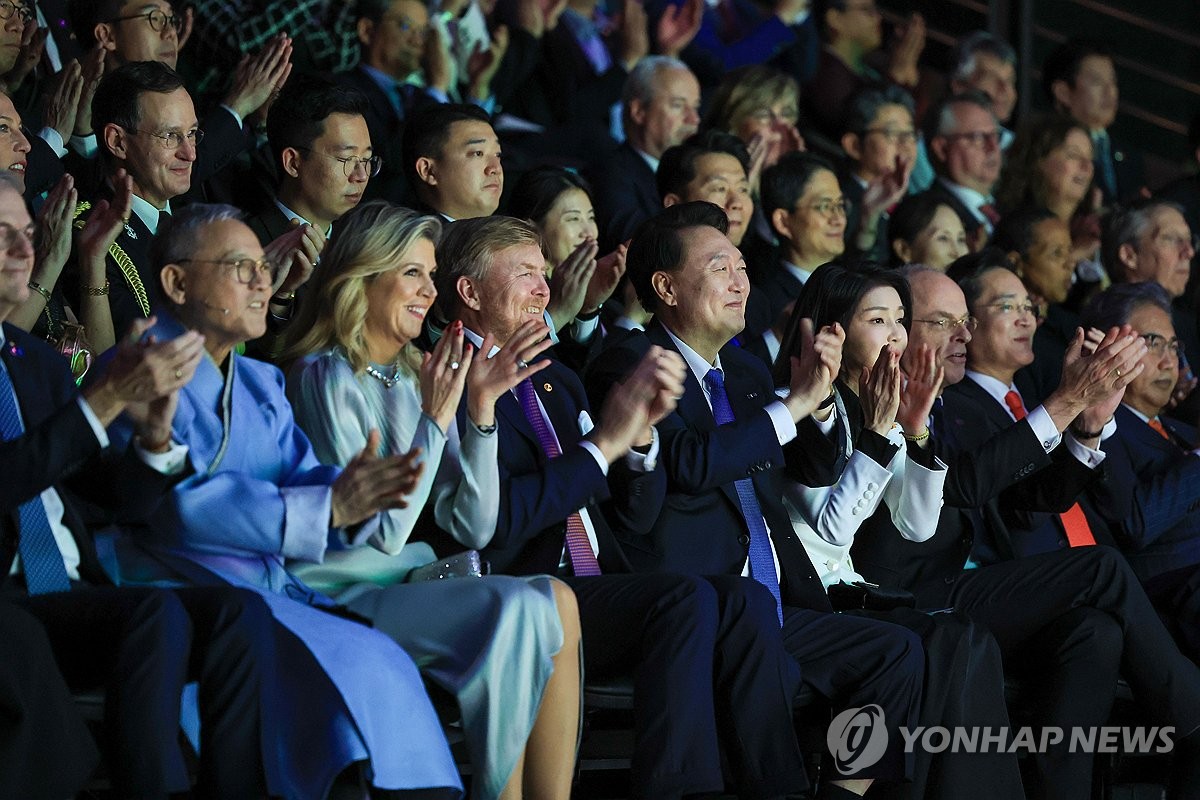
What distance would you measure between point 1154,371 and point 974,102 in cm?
190

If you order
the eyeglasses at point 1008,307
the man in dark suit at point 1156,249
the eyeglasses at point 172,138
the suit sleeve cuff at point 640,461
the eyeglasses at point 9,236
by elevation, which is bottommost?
the man in dark suit at point 1156,249

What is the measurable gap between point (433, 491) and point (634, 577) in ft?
1.37

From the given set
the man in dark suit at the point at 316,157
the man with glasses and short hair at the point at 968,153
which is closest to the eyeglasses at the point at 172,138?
the man in dark suit at the point at 316,157

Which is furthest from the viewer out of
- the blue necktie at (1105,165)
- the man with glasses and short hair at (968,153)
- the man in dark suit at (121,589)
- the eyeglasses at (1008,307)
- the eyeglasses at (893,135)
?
the blue necktie at (1105,165)

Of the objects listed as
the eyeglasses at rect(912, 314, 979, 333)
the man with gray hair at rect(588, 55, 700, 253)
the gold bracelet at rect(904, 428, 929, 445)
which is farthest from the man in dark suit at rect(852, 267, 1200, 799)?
the man with gray hair at rect(588, 55, 700, 253)

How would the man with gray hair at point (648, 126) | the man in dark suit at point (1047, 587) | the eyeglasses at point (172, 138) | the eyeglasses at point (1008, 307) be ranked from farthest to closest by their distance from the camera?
the man with gray hair at point (648, 126)
the eyeglasses at point (1008, 307)
the eyeglasses at point (172, 138)
the man in dark suit at point (1047, 587)

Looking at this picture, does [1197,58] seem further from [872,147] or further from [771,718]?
[771,718]

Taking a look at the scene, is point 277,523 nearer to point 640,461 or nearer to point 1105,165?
point 640,461

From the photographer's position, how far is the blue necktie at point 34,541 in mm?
3008

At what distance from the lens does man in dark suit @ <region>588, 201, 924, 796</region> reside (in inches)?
146

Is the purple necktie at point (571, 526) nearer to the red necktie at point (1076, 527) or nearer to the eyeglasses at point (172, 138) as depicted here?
the eyeglasses at point (172, 138)

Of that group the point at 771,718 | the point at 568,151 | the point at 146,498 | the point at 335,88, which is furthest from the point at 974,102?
the point at 146,498

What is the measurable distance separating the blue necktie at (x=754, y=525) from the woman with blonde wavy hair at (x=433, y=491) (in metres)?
0.66

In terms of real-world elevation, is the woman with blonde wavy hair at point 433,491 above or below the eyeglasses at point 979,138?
above
